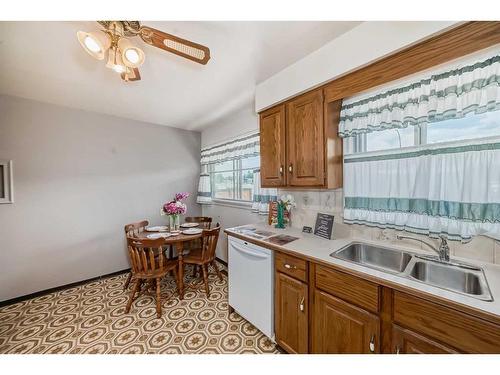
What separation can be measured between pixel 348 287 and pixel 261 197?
1.45 meters

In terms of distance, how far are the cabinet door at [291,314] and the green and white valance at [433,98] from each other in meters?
1.29

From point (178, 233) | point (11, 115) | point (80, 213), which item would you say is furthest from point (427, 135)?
point (11, 115)

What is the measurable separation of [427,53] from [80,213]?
12.9ft

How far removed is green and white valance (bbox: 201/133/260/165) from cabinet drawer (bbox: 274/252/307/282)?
1.44m

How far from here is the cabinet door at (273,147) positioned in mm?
1897

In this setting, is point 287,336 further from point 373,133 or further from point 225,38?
point 225,38

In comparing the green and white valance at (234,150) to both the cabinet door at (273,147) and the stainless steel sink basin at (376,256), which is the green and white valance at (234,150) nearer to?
the cabinet door at (273,147)

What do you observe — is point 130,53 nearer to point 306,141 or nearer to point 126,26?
Result: point 126,26

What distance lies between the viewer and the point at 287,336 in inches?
57.2

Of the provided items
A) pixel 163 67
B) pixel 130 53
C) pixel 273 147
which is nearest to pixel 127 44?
pixel 130 53

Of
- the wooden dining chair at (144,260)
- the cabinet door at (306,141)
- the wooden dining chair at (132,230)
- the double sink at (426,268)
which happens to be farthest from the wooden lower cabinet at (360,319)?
the wooden dining chair at (132,230)

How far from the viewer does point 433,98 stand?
1180mm

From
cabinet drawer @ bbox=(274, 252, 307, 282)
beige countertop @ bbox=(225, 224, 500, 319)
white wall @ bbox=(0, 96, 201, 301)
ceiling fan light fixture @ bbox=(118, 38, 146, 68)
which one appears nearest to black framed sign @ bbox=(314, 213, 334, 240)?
beige countertop @ bbox=(225, 224, 500, 319)

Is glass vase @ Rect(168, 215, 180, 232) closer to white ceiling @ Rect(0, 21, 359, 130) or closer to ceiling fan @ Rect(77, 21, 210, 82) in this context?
white ceiling @ Rect(0, 21, 359, 130)
